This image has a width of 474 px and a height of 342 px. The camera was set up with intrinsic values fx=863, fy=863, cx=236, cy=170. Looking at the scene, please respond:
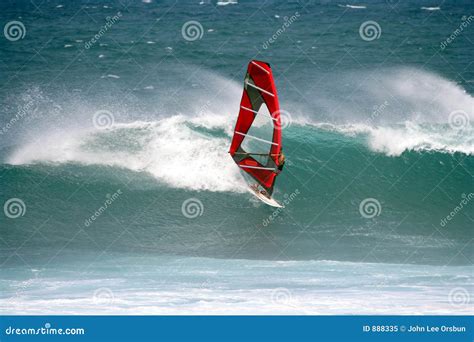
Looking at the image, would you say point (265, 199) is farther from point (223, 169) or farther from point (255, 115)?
point (223, 169)

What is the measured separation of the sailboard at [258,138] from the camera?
1738cm

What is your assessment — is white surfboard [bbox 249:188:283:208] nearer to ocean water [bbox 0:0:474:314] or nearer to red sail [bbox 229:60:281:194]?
red sail [bbox 229:60:281:194]

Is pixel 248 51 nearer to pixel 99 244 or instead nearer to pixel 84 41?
pixel 84 41

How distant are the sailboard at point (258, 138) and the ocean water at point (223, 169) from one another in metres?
0.79

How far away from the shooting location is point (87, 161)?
2112 centimetres

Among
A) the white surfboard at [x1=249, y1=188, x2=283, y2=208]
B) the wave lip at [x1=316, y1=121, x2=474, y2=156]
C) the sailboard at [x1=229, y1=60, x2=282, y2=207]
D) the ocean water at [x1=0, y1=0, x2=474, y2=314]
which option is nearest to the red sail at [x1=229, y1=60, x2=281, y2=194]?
the sailboard at [x1=229, y1=60, x2=282, y2=207]

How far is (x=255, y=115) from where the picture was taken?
18.0 metres

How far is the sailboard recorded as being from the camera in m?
17.4

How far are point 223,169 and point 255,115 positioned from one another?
2.91m

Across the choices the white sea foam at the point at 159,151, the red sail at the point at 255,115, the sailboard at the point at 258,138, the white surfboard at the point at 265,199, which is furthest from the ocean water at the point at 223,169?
the red sail at the point at 255,115

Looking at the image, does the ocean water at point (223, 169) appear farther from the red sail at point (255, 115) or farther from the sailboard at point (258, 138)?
the red sail at point (255, 115)

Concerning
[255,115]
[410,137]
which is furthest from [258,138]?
[410,137]

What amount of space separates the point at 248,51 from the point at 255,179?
32.8ft

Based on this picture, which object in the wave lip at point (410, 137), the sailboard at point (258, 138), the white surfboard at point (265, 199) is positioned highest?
the wave lip at point (410, 137)
